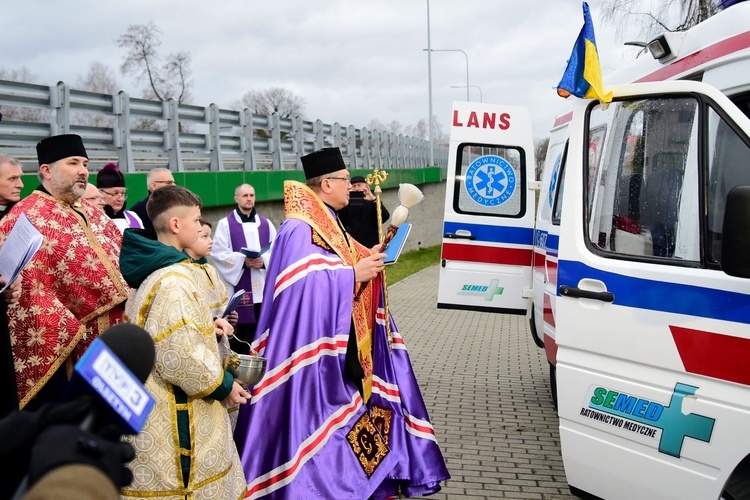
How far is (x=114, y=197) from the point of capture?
6258 mm

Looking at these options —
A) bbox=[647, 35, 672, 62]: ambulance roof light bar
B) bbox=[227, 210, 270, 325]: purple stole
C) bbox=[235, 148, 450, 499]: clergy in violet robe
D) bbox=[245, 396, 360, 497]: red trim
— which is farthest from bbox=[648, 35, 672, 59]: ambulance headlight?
bbox=[227, 210, 270, 325]: purple stole

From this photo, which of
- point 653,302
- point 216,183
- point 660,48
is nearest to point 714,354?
point 653,302

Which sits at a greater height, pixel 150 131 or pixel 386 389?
pixel 150 131

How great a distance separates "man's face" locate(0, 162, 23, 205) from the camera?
445cm

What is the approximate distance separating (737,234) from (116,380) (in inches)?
85.0

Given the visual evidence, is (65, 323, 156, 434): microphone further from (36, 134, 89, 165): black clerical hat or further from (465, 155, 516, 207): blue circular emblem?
(465, 155, 516, 207): blue circular emblem

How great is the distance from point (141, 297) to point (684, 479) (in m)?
2.26

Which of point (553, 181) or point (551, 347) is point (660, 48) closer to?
point (551, 347)

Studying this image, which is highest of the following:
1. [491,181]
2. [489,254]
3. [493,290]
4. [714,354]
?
[491,181]

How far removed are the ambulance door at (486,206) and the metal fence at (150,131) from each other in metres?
4.72

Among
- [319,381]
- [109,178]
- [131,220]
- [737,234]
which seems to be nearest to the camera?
[737,234]

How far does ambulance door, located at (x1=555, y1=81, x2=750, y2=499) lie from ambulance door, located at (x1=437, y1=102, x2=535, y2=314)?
3683mm

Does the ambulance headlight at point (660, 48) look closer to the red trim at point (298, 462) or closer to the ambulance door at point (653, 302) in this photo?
the ambulance door at point (653, 302)

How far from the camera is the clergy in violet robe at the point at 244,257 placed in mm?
7504
